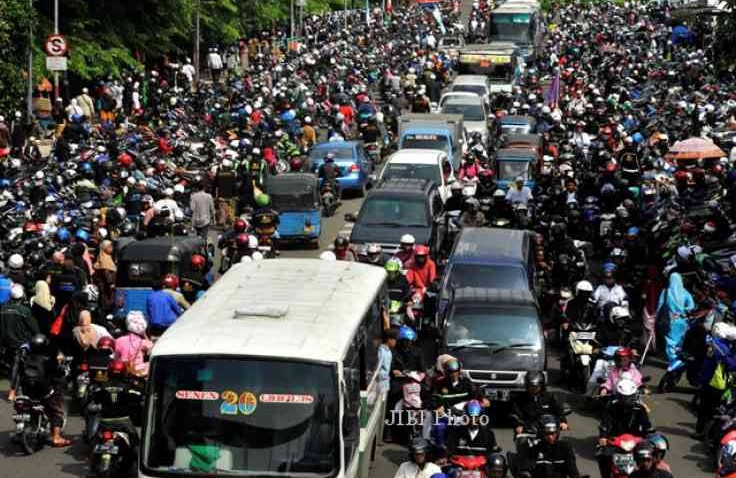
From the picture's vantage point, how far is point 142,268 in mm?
22703

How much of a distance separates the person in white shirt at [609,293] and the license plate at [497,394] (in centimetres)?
320

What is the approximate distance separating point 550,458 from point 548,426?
0.31 m

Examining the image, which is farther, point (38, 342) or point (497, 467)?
point (38, 342)

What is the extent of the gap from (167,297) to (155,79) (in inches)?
1243

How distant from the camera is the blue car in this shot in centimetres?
3809

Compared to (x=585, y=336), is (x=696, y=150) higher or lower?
higher

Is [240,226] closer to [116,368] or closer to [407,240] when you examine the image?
[407,240]

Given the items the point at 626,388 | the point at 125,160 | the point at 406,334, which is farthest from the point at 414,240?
the point at 626,388

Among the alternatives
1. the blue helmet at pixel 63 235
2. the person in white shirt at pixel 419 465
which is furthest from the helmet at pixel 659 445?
the blue helmet at pixel 63 235

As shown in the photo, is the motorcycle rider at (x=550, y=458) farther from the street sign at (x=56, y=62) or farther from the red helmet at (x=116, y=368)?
the street sign at (x=56, y=62)

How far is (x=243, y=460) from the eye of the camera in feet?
42.7

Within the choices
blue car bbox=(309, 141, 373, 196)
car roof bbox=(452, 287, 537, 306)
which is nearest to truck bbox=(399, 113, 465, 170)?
blue car bbox=(309, 141, 373, 196)

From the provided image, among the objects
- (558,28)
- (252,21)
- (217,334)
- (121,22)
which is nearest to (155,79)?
(121,22)

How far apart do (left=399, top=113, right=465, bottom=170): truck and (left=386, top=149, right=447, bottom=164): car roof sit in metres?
2.17
